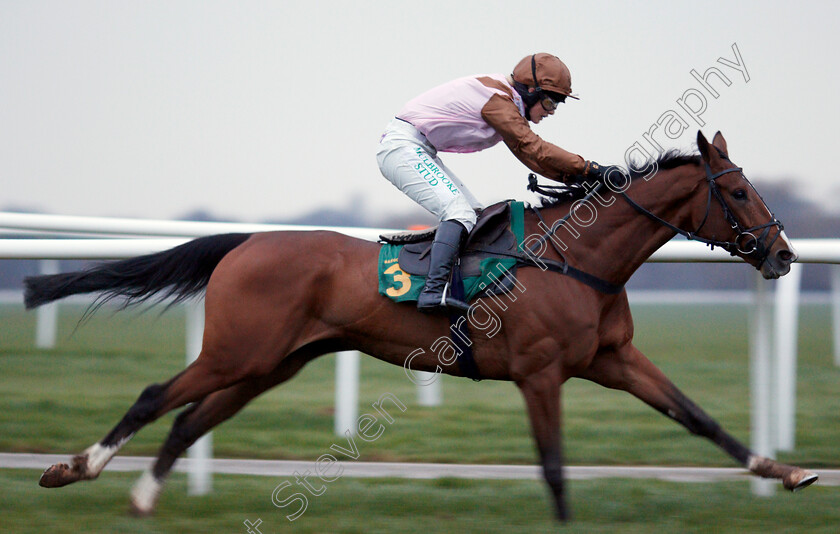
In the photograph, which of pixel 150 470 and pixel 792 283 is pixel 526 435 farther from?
pixel 150 470

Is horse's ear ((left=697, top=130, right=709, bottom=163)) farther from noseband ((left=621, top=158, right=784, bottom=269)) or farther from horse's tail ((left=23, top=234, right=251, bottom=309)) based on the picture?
horse's tail ((left=23, top=234, right=251, bottom=309))

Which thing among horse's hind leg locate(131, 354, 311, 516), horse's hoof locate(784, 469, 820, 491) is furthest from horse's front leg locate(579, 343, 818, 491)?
horse's hind leg locate(131, 354, 311, 516)

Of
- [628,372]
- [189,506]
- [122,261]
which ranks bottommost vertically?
[189,506]

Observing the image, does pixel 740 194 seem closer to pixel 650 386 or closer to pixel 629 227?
pixel 629 227

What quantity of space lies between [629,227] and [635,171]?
266 millimetres

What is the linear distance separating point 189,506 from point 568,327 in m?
1.74

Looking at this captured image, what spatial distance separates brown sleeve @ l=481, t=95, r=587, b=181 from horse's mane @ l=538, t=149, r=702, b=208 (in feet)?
0.49

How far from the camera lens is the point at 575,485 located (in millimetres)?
4070

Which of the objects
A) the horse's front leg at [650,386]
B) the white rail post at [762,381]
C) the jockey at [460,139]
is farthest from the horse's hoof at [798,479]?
the jockey at [460,139]

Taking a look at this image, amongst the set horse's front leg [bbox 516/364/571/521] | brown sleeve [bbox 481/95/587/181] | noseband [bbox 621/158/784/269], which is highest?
brown sleeve [bbox 481/95/587/181]

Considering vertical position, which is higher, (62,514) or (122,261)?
(122,261)

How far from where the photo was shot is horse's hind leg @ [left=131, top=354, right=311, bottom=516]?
3.61m

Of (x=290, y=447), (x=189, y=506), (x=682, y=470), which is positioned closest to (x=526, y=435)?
(x=682, y=470)

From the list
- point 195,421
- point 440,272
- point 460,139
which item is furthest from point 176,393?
point 460,139
